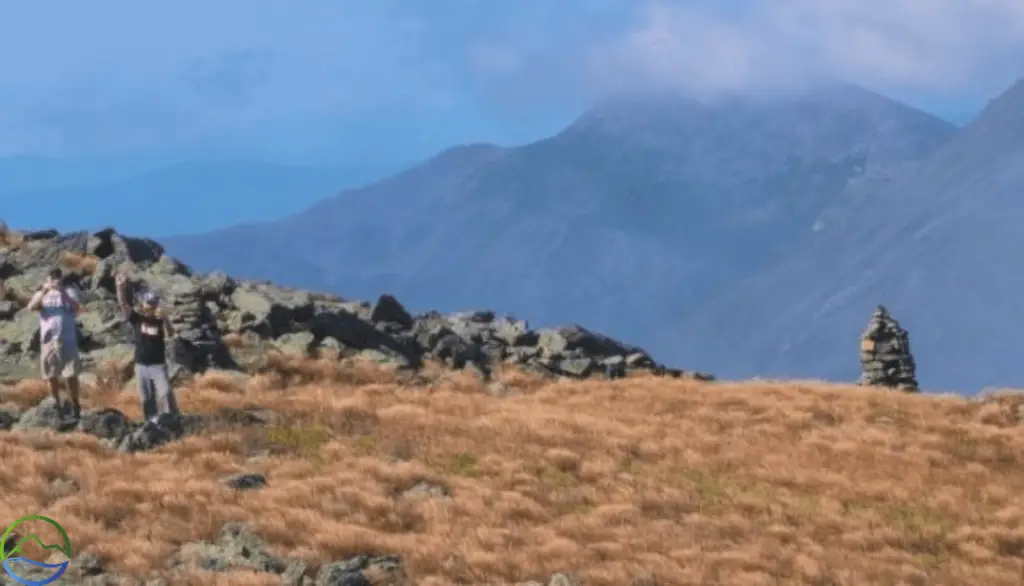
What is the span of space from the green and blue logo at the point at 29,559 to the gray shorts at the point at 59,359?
6.63 meters

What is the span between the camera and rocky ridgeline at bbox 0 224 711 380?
3203 centimetres

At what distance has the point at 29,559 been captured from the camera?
14.4m

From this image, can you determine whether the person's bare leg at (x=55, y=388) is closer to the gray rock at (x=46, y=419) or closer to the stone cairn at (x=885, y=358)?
the gray rock at (x=46, y=419)

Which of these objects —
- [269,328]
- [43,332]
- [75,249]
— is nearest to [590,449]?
[43,332]

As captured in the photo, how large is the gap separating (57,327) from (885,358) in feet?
106

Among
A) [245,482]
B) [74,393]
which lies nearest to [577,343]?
[74,393]

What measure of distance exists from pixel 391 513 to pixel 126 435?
6164 mm

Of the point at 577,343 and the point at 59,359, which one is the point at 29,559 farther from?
the point at 577,343

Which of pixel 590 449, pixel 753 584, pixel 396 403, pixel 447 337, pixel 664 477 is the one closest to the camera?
pixel 753 584

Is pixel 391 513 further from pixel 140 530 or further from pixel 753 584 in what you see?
pixel 753 584

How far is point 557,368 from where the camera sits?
1587 inches

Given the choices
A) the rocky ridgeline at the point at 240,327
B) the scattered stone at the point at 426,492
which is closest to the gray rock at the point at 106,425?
the scattered stone at the point at 426,492

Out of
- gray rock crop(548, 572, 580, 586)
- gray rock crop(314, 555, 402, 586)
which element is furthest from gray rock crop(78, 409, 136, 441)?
gray rock crop(548, 572, 580, 586)

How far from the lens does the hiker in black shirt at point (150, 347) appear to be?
21.6m
